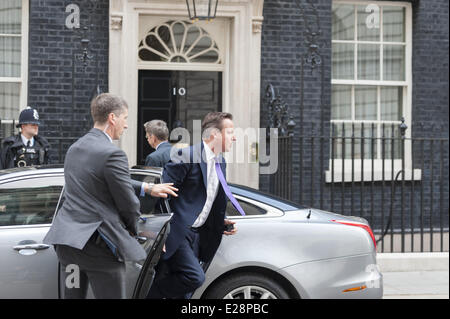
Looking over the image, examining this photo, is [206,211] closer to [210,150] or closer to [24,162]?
[210,150]

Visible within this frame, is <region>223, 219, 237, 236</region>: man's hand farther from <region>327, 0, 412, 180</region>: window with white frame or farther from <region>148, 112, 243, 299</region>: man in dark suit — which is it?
<region>327, 0, 412, 180</region>: window with white frame

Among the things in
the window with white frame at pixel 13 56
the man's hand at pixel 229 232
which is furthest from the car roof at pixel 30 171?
the window with white frame at pixel 13 56

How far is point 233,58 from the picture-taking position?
11211mm

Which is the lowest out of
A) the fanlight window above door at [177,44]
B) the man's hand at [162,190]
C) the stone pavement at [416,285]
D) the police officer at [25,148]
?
the stone pavement at [416,285]

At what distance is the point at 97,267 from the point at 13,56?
24.3 feet

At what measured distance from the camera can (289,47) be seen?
11391mm

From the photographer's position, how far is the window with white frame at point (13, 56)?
1084 cm

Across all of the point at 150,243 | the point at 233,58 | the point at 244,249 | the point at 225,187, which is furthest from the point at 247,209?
the point at 233,58

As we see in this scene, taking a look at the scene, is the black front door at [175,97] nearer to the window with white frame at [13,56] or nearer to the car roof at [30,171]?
the window with white frame at [13,56]

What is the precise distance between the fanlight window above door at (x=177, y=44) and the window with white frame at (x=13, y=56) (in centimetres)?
174

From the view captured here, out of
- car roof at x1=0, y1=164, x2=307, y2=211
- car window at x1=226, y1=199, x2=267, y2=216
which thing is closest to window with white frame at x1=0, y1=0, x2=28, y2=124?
car roof at x1=0, y1=164, x2=307, y2=211

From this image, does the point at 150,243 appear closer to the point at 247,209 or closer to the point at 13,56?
the point at 247,209
